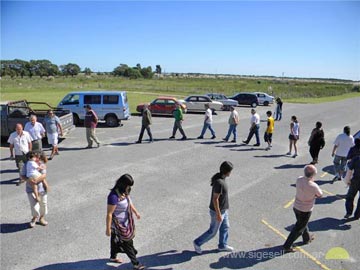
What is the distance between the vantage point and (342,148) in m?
8.78

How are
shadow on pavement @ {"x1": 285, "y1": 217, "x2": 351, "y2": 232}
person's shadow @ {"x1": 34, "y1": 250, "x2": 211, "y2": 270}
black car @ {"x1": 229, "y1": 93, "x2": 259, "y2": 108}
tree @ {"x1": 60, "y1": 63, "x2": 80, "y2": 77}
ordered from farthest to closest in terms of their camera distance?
tree @ {"x1": 60, "y1": 63, "x2": 80, "y2": 77} → black car @ {"x1": 229, "y1": 93, "x2": 259, "y2": 108} → shadow on pavement @ {"x1": 285, "y1": 217, "x2": 351, "y2": 232} → person's shadow @ {"x1": 34, "y1": 250, "x2": 211, "y2": 270}

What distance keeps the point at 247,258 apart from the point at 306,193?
143cm

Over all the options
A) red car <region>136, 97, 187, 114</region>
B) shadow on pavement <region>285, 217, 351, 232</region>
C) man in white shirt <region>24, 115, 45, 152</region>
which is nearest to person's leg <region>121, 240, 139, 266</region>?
shadow on pavement <region>285, 217, 351, 232</region>

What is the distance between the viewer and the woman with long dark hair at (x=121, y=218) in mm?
4684

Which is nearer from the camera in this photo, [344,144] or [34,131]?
[344,144]

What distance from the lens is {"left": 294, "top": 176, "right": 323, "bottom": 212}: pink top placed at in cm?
526

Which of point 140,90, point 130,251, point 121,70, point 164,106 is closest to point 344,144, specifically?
point 130,251

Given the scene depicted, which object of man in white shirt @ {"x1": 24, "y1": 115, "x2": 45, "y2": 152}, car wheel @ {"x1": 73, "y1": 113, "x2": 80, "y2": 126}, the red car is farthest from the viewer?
the red car

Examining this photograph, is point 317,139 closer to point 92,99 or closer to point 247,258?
point 247,258

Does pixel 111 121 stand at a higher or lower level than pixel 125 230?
higher

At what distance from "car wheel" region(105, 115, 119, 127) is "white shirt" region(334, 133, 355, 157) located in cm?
1256

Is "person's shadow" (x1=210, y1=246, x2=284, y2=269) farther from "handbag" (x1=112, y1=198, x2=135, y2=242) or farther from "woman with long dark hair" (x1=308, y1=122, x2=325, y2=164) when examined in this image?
"woman with long dark hair" (x1=308, y1=122, x2=325, y2=164)

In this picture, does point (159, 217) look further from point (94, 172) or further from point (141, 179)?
point (94, 172)

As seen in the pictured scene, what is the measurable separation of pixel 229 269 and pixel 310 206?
5.47 ft
